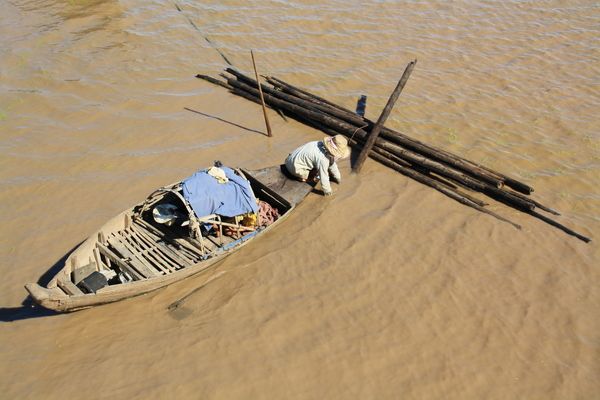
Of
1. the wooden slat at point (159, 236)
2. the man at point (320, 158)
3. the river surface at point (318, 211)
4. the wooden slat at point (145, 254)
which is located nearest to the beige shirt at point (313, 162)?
the man at point (320, 158)

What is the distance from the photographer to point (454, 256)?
7.59 m

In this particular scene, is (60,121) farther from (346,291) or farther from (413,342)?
(413,342)

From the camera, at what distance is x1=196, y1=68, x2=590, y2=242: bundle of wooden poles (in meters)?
8.61

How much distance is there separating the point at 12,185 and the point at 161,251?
4094mm

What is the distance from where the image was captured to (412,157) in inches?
370

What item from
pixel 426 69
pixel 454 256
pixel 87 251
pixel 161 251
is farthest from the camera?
pixel 426 69

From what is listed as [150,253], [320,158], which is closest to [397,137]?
[320,158]

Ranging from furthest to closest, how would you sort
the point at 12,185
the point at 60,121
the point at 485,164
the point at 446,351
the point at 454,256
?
the point at 60,121, the point at 485,164, the point at 12,185, the point at 454,256, the point at 446,351

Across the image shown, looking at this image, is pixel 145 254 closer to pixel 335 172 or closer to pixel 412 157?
pixel 335 172

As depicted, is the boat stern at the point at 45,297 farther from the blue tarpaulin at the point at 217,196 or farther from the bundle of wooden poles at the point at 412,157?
the bundle of wooden poles at the point at 412,157

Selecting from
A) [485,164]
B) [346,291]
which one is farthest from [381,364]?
[485,164]

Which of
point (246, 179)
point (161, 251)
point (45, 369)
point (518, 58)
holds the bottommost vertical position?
point (45, 369)

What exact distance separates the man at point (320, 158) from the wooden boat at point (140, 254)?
78 centimetres

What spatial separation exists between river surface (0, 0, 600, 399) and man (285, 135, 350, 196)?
0.55 m
